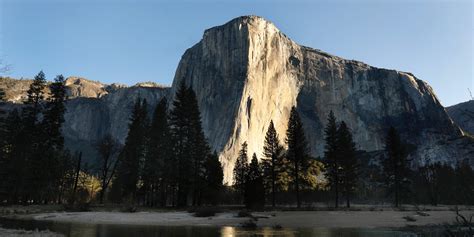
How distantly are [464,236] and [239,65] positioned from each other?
182m

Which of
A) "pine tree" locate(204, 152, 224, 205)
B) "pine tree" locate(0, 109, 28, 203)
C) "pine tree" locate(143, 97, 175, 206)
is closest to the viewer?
"pine tree" locate(0, 109, 28, 203)

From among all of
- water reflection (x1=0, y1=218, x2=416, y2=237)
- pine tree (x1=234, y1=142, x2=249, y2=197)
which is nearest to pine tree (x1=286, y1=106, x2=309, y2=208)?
pine tree (x1=234, y1=142, x2=249, y2=197)

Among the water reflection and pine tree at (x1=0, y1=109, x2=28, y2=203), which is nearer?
the water reflection

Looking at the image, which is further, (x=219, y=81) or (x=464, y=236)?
(x=219, y=81)

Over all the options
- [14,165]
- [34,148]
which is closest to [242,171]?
[34,148]

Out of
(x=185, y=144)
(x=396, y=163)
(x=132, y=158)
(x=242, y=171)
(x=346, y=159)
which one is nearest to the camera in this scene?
(x=185, y=144)

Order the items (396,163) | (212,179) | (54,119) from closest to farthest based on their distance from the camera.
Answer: (54,119) → (212,179) → (396,163)

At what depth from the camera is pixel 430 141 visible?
195375 millimetres

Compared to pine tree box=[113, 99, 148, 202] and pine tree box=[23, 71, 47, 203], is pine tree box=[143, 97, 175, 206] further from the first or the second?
pine tree box=[23, 71, 47, 203]

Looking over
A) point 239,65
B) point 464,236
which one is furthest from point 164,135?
point 239,65

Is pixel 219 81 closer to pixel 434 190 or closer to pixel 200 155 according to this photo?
pixel 434 190

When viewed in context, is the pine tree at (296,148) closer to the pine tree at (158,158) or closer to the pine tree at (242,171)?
the pine tree at (242,171)

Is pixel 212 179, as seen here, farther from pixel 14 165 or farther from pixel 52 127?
pixel 14 165

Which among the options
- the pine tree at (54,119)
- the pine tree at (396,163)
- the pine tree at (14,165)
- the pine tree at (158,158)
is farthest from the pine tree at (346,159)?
the pine tree at (14,165)
